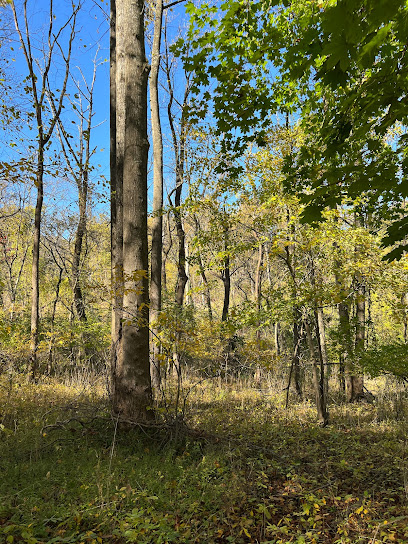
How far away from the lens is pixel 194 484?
368cm

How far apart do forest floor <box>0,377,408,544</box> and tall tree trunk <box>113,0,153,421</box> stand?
0.63 m

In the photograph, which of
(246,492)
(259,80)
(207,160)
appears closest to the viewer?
(246,492)

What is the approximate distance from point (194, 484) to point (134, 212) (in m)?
3.45

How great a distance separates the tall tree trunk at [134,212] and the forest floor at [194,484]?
0.63 metres

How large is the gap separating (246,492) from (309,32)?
14.0 ft

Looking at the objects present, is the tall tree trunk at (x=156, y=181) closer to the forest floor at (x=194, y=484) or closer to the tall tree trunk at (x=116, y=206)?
the tall tree trunk at (x=116, y=206)

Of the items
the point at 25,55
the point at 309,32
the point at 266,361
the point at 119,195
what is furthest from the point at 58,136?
the point at 309,32

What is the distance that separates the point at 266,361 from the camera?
7910 millimetres

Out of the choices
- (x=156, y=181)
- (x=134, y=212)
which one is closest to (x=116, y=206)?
(x=134, y=212)

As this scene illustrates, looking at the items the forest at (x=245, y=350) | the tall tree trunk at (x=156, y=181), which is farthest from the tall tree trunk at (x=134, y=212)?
the tall tree trunk at (x=156, y=181)

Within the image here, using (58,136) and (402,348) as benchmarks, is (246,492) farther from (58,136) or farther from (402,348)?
(58,136)

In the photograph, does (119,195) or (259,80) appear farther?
(119,195)

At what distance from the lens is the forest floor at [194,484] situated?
109 inches

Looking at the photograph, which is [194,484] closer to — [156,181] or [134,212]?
[134,212]
